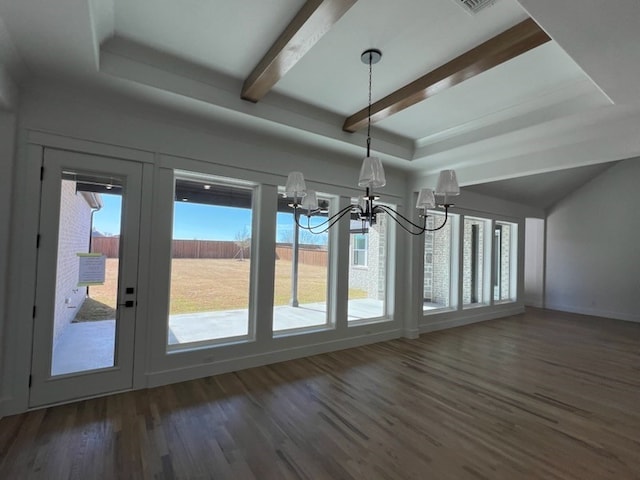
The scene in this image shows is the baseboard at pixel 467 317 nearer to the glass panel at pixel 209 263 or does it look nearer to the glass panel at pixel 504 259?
the glass panel at pixel 504 259

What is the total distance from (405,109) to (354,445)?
11.1 feet

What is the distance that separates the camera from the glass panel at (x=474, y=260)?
23.0ft

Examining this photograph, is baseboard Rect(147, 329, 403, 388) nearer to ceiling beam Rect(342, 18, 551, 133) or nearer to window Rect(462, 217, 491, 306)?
window Rect(462, 217, 491, 306)

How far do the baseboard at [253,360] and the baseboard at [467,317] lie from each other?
1207 mm

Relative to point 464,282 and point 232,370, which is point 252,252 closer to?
point 232,370

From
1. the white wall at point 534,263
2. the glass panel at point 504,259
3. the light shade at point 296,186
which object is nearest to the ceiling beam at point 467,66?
the light shade at point 296,186

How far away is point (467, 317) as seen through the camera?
6633 mm

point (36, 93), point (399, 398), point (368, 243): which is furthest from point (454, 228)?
point (36, 93)

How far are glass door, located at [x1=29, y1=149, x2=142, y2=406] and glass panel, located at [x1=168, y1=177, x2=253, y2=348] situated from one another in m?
0.55

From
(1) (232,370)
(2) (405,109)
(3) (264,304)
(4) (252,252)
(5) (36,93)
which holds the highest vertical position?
(2) (405,109)

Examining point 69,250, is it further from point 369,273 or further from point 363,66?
point 369,273

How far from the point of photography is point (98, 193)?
3.15m

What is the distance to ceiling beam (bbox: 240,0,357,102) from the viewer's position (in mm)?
1977

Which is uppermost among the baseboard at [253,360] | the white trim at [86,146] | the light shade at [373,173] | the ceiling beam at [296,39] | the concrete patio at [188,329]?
the ceiling beam at [296,39]
